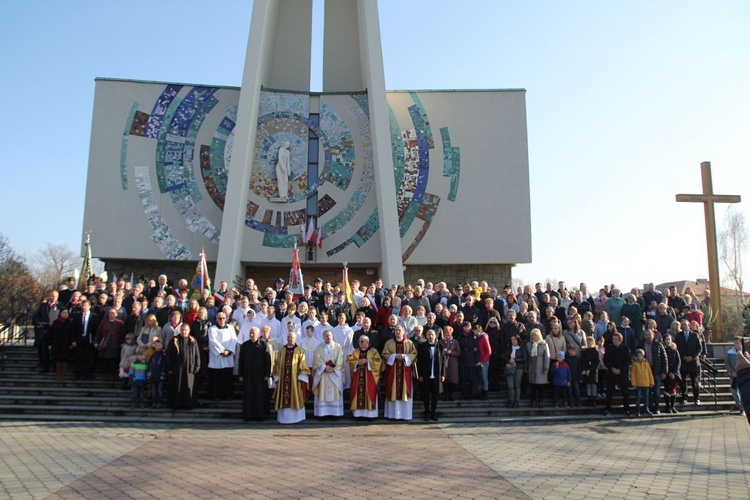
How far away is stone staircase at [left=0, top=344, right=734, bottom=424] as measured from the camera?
32.9ft

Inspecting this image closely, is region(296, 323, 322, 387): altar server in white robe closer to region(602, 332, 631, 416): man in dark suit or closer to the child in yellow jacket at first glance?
region(602, 332, 631, 416): man in dark suit

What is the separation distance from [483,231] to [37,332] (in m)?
14.2

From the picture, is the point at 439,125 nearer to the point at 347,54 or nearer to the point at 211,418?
the point at 347,54

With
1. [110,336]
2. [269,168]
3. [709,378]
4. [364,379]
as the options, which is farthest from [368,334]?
[269,168]

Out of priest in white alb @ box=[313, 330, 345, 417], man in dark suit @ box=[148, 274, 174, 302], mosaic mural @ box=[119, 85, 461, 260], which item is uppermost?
mosaic mural @ box=[119, 85, 461, 260]

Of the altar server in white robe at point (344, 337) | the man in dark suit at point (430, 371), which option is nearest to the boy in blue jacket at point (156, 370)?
the altar server in white robe at point (344, 337)

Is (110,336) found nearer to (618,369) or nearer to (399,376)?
(399,376)

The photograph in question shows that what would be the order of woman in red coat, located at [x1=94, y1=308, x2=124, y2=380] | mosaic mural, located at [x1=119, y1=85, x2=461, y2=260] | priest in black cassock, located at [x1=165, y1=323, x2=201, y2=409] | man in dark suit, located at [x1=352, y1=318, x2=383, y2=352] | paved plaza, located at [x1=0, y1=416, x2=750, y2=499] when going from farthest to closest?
mosaic mural, located at [x1=119, y1=85, x2=461, y2=260] → woman in red coat, located at [x1=94, y1=308, x2=124, y2=380] → man in dark suit, located at [x1=352, y1=318, x2=383, y2=352] → priest in black cassock, located at [x1=165, y1=323, x2=201, y2=409] → paved plaza, located at [x1=0, y1=416, x2=750, y2=499]

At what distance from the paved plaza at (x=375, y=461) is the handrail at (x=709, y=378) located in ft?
7.83

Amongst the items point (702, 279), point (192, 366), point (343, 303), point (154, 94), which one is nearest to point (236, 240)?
point (154, 94)

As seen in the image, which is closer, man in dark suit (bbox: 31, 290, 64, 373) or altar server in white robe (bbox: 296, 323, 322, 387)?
altar server in white robe (bbox: 296, 323, 322, 387)

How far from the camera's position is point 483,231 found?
2095cm

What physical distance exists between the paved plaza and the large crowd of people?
0.78 m

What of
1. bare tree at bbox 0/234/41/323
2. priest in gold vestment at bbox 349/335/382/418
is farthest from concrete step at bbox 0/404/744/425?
bare tree at bbox 0/234/41/323
